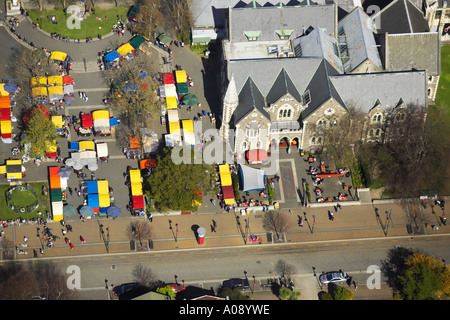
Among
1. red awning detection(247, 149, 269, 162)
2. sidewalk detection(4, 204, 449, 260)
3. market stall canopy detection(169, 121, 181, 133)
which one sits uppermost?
market stall canopy detection(169, 121, 181, 133)

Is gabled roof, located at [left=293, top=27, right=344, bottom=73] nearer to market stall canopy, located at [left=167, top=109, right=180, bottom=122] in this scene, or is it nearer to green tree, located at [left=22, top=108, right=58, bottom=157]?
market stall canopy, located at [left=167, top=109, right=180, bottom=122]

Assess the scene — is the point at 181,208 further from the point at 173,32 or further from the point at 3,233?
the point at 173,32

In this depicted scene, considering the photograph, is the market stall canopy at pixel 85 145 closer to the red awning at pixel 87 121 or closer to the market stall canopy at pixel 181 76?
the red awning at pixel 87 121

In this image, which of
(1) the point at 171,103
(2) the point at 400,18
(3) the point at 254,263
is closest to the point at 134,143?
(1) the point at 171,103

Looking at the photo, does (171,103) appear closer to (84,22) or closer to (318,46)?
(318,46)

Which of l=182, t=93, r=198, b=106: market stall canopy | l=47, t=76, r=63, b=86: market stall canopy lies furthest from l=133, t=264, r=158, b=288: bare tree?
l=47, t=76, r=63, b=86: market stall canopy

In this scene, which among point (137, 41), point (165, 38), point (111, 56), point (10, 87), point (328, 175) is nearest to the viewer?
point (328, 175)

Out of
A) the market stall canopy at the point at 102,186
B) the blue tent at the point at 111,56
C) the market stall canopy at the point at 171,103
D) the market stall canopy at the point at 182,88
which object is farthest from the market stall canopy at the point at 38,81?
the market stall canopy at the point at 102,186

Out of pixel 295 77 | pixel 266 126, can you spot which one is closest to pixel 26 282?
pixel 266 126
